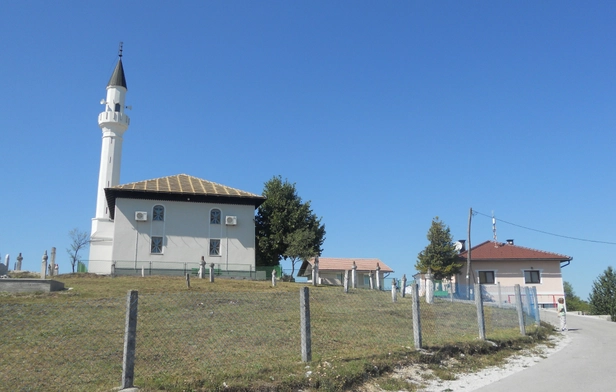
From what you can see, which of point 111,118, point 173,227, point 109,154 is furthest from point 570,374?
point 111,118

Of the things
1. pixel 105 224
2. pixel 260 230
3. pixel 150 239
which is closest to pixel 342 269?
pixel 260 230

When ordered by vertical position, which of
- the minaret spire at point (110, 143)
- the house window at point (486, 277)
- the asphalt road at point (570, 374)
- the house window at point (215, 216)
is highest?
the minaret spire at point (110, 143)

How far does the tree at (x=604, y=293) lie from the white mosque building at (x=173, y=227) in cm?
2345

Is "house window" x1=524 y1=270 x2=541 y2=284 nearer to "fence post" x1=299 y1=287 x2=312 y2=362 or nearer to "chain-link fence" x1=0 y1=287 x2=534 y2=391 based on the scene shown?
"chain-link fence" x1=0 y1=287 x2=534 y2=391

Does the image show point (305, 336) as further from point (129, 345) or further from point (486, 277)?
point (486, 277)

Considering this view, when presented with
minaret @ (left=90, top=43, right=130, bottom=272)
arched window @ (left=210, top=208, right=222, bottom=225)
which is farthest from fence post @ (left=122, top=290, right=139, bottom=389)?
minaret @ (left=90, top=43, right=130, bottom=272)

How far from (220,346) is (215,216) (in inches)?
1204

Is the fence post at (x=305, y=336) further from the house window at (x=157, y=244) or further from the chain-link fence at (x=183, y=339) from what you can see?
the house window at (x=157, y=244)

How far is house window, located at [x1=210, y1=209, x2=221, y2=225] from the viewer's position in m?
38.6

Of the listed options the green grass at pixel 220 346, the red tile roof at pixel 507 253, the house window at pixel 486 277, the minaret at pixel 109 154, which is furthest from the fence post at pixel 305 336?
the house window at pixel 486 277

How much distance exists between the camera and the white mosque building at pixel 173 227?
3603cm

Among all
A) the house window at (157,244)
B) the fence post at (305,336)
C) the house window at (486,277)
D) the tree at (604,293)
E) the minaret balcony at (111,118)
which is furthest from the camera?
the minaret balcony at (111,118)

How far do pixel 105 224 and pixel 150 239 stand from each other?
629 centimetres

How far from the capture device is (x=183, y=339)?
9367 millimetres
